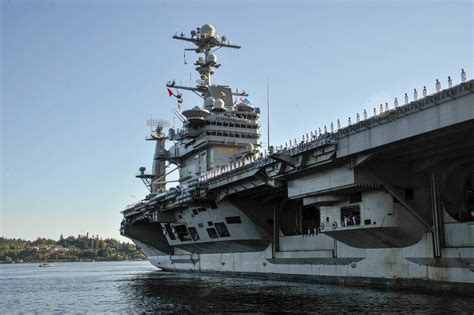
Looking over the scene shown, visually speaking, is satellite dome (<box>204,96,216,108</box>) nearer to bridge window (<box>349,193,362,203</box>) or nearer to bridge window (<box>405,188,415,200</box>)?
bridge window (<box>349,193,362,203</box>)

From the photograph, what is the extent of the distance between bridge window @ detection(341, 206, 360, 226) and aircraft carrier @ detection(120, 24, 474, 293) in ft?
0.16

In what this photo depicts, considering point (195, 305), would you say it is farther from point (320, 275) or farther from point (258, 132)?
point (258, 132)

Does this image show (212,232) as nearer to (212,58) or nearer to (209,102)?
(209,102)

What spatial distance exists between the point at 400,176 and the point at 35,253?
155464 millimetres

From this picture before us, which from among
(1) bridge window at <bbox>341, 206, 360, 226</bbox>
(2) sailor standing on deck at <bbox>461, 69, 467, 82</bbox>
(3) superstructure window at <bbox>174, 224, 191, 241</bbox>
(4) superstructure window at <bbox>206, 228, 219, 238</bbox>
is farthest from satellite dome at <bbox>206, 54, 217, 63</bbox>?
(2) sailor standing on deck at <bbox>461, 69, 467, 82</bbox>

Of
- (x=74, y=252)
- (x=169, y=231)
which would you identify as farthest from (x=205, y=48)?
(x=74, y=252)

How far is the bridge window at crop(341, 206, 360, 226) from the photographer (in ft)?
69.8

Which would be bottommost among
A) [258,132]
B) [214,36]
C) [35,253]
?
[35,253]

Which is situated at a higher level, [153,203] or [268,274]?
[153,203]

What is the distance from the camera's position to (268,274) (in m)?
30.7

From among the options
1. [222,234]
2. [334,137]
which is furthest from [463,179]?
[222,234]

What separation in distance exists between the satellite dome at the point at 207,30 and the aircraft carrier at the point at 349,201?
26.5 ft

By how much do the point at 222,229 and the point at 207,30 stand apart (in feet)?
59.4

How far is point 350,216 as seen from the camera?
2172 centimetres
